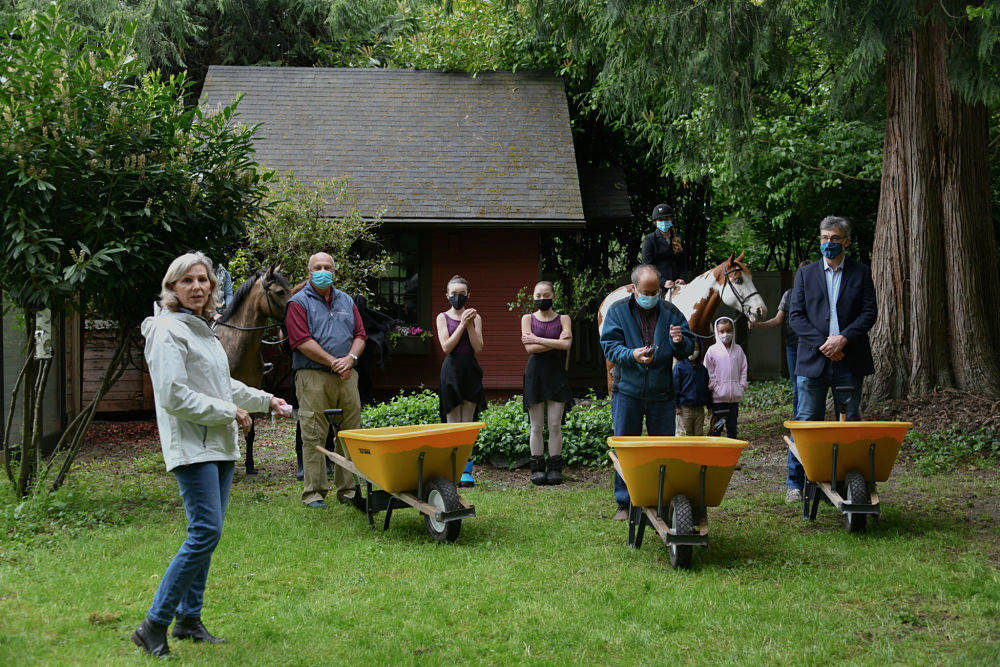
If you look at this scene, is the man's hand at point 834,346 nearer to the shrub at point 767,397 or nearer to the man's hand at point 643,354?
the man's hand at point 643,354

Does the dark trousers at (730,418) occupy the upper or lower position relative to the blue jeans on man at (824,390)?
lower

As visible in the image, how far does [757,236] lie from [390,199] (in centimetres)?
946

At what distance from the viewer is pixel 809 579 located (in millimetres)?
4961

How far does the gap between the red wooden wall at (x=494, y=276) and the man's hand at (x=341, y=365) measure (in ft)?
25.0

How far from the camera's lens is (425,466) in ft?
19.4

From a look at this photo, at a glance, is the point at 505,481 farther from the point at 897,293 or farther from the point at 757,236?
the point at 757,236

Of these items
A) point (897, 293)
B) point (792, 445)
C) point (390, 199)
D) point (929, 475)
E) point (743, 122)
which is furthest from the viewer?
point (390, 199)

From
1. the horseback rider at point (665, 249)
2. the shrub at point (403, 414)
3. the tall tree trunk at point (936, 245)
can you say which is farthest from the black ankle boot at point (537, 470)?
the tall tree trunk at point (936, 245)

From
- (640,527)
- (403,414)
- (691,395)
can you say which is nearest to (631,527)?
(640,527)

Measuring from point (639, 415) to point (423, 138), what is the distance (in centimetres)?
1024

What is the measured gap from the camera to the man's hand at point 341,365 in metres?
6.89

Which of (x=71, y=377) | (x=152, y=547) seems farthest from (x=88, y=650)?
(x=71, y=377)

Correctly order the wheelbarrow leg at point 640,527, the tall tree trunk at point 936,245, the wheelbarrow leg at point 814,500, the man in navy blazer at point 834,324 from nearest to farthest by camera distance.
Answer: the wheelbarrow leg at point 640,527, the wheelbarrow leg at point 814,500, the man in navy blazer at point 834,324, the tall tree trunk at point 936,245

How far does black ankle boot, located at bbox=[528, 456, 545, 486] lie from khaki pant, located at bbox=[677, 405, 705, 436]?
1.38m
